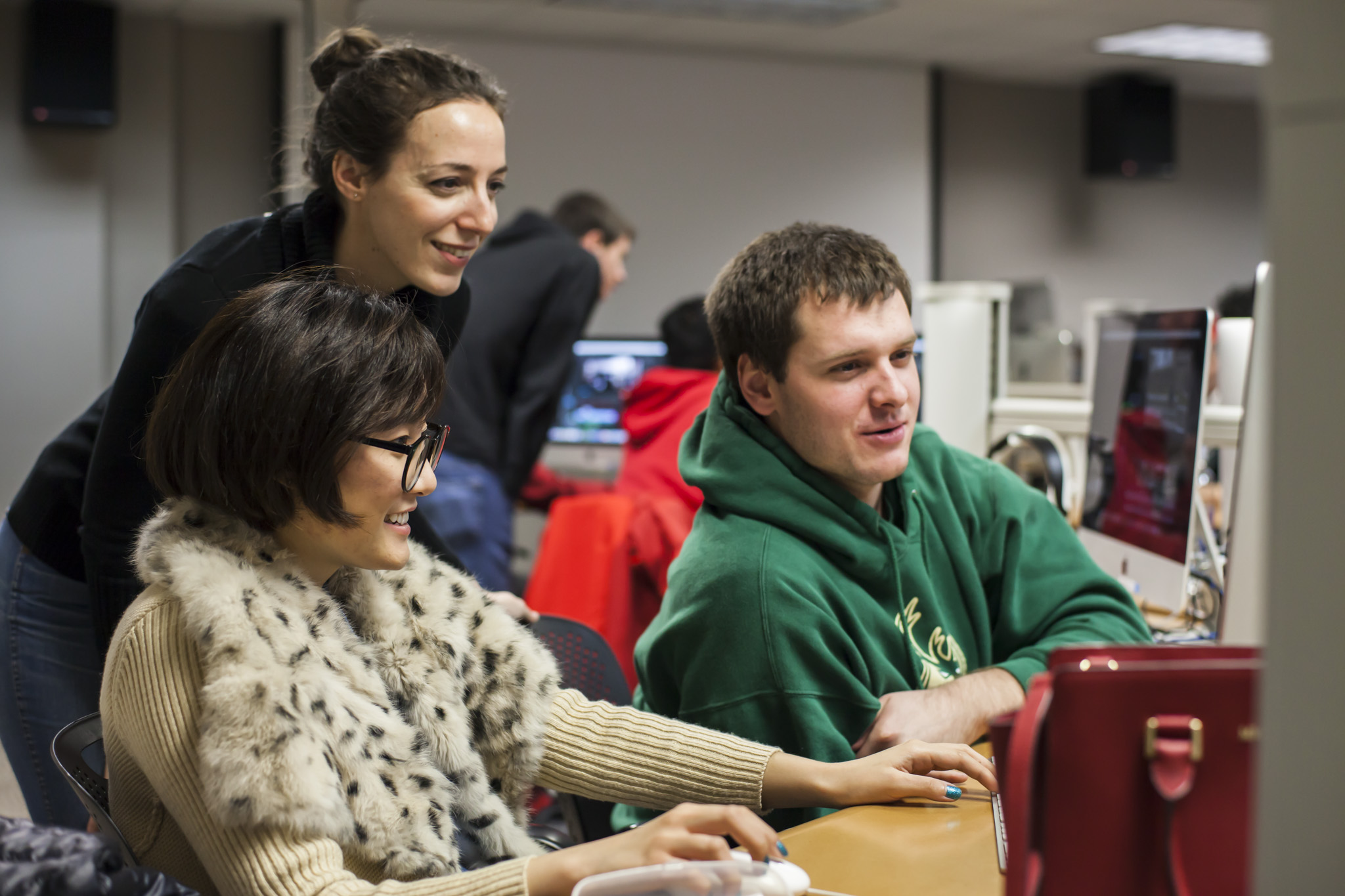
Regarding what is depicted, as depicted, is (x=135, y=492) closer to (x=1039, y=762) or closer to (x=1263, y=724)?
(x=1039, y=762)

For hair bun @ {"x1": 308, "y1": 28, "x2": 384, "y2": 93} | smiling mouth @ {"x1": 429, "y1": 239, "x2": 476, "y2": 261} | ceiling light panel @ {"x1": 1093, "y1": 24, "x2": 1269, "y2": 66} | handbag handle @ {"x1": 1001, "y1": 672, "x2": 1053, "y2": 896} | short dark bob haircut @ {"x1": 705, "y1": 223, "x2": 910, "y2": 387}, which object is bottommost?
handbag handle @ {"x1": 1001, "y1": 672, "x2": 1053, "y2": 896}

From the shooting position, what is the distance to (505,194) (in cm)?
642

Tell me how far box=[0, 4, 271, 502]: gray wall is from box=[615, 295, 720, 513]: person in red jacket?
3.61m

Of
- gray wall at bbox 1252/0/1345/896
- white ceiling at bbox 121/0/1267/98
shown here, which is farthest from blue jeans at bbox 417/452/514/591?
white ceiling at bbox 121/0/1267/98

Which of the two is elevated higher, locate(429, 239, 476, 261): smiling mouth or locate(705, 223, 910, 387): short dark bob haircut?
locate(429, 239, 476, 261): smiling mouth

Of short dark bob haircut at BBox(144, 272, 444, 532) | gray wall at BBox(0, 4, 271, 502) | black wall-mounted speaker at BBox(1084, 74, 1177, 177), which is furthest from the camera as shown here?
black wall-mounted speaker at BBox(1084, 74, 1177, 177)

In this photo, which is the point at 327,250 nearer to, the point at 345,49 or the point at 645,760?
the point at 345,49

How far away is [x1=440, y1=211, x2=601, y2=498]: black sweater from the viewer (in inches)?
121

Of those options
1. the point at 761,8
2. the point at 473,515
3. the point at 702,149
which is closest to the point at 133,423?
the point at 473,515

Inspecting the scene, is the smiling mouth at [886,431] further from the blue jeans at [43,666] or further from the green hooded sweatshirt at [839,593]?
the blue jeans at [43,666]

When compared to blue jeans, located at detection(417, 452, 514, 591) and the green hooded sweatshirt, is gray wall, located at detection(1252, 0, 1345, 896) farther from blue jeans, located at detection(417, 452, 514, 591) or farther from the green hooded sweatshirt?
blue jeans, located at detection(417, 452, 514, 591)

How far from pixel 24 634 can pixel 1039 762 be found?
135 cm

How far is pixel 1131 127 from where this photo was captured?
758 centimetres

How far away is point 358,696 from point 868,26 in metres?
5.90
